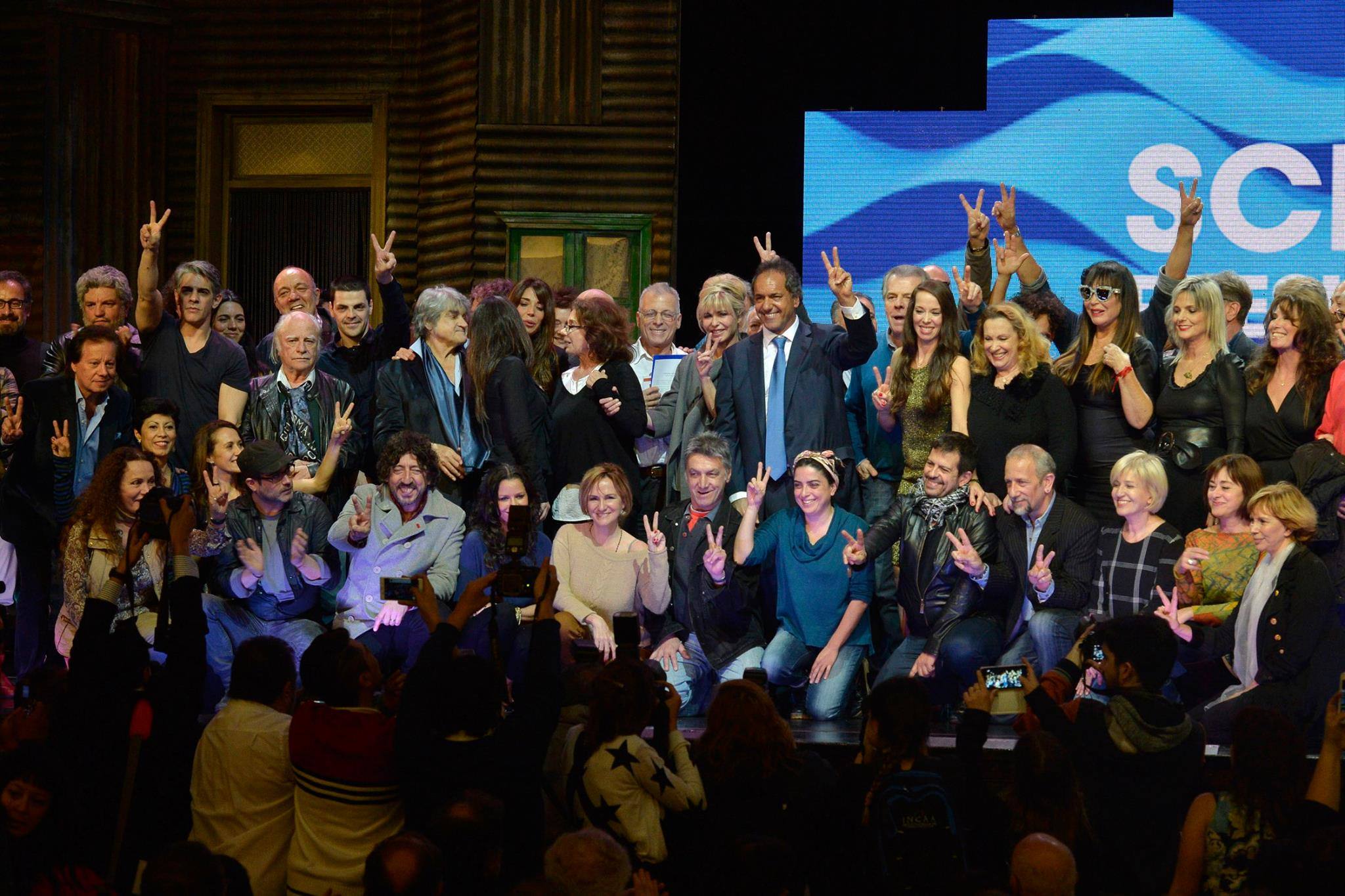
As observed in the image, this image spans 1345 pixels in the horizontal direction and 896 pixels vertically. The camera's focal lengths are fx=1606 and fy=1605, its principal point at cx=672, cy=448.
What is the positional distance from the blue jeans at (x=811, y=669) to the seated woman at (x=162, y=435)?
2.51m

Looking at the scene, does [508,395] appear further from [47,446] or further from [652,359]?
[47,446]

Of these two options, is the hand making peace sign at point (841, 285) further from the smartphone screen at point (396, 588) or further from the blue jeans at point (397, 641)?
the smartphone screen at point (396, 588)

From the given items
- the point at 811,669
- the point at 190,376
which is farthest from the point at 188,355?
the point at 811,669

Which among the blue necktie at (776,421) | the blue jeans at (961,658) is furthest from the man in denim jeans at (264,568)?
the blue jeans at (961,658)

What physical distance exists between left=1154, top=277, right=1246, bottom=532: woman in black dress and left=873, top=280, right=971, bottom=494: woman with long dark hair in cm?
80

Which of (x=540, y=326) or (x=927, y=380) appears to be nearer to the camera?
(x=927, y=380)

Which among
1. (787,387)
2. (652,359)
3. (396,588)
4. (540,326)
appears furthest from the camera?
(652,359)

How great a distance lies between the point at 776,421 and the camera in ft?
22.1

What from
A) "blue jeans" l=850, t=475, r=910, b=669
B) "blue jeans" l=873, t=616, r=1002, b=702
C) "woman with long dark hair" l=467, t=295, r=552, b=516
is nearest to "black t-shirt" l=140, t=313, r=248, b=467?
"woman with long dark hair" l=467, t=295, r=552, b=516

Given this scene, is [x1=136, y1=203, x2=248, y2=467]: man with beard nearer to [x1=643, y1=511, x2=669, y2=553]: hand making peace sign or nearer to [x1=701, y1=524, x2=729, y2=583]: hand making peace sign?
[x1=643, y1=511, x2=669, y2=553]: hand making peace sign

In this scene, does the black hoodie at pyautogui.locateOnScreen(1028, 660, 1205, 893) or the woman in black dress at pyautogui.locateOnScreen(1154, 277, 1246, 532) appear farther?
the woman in black dress at pyautogui.locateOnScreen(1154, 277, 1246, 532)

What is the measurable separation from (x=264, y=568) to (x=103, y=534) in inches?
24.9

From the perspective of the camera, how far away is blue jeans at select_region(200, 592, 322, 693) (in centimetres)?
632

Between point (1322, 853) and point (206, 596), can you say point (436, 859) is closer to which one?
point (1322, 853)
